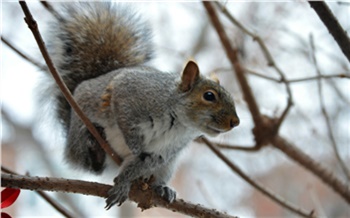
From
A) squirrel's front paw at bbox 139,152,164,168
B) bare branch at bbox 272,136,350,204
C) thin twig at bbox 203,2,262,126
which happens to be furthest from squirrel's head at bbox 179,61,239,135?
bare branch at bbox 272,136,350,204

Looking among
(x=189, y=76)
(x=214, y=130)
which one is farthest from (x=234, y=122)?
(x=189, y=76)

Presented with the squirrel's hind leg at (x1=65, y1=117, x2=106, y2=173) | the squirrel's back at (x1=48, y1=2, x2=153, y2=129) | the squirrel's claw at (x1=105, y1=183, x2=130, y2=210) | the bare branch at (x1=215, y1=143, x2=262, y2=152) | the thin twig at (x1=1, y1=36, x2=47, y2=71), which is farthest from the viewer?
the bare branch at (x1=215, y1=143, x2=262, y2=152)

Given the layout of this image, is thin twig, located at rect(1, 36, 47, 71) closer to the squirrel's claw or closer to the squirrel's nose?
the squirrel's claw

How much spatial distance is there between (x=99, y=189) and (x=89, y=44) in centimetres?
64

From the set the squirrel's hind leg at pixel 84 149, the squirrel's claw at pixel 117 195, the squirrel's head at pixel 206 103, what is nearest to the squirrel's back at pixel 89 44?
the squirrel's hind leg at pixel 84 149

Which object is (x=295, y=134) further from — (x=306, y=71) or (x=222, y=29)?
(x=222, y=29)

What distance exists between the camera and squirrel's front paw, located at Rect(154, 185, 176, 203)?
1.33 m

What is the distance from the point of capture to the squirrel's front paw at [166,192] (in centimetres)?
133

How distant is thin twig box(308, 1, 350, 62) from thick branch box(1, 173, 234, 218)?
454mm

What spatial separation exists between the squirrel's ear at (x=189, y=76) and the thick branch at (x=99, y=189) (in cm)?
28

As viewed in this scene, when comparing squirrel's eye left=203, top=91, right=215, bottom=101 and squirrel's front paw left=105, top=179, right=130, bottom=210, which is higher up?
squirrel's eye left=203, top=91, right=215, bottom=101

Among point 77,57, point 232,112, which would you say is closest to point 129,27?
point 77,57

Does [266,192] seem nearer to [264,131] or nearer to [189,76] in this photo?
[264,131]

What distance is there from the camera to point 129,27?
1.76m
